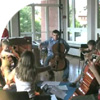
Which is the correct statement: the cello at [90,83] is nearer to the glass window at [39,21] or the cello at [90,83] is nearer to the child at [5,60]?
the child at [5,60]

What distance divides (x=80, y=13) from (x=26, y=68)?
637 centimetres

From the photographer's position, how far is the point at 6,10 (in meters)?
1.07

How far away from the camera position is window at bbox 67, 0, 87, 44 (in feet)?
26.9

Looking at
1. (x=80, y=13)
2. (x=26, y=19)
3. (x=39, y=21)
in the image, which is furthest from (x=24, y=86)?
(x=39, y=21)

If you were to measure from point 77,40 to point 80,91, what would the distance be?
6222mm

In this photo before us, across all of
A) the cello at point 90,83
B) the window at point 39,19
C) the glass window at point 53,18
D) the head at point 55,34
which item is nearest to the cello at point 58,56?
the head at point 55,34

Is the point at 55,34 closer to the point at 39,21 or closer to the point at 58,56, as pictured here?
the point at 58,56

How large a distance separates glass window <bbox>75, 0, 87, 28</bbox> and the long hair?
5997 millimetres

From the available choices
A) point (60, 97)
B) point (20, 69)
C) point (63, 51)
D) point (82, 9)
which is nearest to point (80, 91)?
point (60, 97)

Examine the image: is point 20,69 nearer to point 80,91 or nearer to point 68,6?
point 80,91

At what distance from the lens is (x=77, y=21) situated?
8.64m

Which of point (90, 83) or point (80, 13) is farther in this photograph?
point (80, 13)

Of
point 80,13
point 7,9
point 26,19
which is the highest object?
→ point 80,13

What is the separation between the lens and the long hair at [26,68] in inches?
94.3
